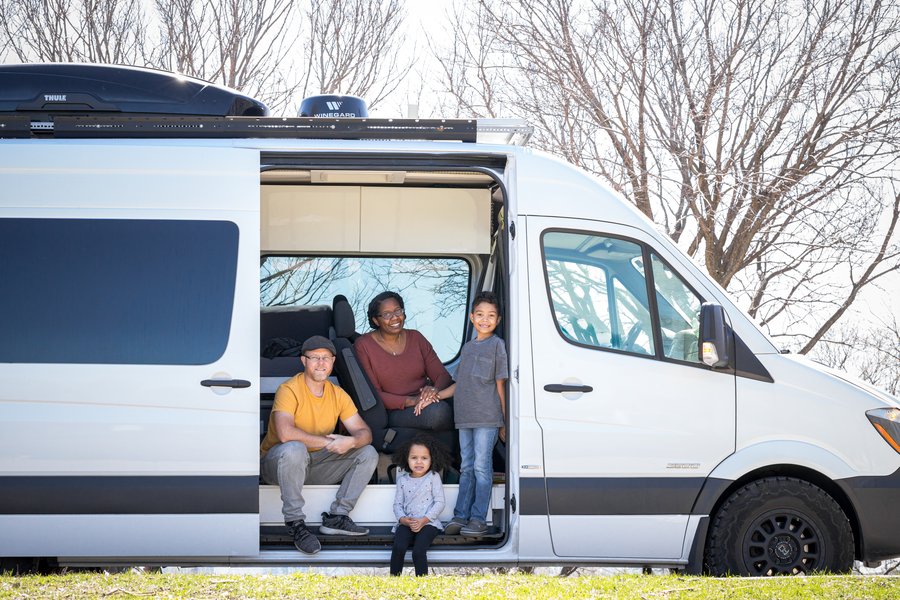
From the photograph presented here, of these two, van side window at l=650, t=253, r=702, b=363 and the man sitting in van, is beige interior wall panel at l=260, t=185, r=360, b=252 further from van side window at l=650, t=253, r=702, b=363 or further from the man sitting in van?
van side window at l=650, t=253, r=702, b=363

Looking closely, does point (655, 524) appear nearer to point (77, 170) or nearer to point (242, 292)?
point (242, 292)

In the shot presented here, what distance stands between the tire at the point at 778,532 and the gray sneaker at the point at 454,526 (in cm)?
138

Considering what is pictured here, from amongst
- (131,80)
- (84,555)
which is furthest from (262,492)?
(131,80)

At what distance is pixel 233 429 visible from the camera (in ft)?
16.1

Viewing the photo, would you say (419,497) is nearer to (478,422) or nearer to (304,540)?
(478,422)

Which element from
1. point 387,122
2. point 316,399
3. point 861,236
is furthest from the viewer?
point 861,236

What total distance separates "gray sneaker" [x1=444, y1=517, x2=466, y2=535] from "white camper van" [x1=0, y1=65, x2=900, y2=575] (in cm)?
7

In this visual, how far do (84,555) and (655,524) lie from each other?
9.91 feet

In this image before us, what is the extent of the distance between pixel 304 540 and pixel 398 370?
59.4 inches

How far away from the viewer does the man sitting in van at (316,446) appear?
529cm

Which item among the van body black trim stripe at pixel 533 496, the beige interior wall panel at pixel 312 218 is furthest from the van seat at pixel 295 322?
the van body black trim stripe at pixel 533 496

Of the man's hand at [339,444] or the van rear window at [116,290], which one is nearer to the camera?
the van rear window at [116,290]

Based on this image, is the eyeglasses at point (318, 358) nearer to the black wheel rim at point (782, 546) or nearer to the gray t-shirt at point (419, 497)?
the gray t-shirt at point (419, 497)

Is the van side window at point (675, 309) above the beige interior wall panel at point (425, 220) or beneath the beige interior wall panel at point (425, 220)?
beneath
